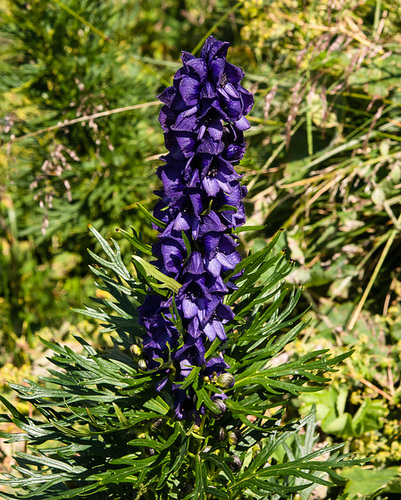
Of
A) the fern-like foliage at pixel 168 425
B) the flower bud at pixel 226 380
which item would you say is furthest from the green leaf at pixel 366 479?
the flower bud at pixel 226 380

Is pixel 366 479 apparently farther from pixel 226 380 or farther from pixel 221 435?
pixel 226 380

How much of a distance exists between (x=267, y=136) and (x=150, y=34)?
6.78ft

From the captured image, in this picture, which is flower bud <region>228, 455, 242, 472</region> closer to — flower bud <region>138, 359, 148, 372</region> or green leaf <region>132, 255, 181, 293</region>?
flower bud <region>138, 359, 148, 372</region>

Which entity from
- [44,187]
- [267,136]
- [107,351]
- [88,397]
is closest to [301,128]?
[267,136]

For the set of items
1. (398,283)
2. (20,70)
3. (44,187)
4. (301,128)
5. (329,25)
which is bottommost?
(398,283)

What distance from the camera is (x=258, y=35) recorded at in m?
3.21

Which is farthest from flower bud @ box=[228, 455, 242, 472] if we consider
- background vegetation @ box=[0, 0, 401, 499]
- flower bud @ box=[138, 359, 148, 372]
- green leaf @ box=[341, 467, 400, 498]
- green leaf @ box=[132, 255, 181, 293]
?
background vegetation @ box=[0, 0, 401, 499]

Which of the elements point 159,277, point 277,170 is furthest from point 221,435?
point 277,170

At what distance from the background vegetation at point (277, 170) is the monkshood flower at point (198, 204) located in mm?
1090

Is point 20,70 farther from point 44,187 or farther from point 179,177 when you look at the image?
point 179,177

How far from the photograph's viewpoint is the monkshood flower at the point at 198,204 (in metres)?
1.08

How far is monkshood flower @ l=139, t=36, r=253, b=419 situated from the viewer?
1082 millimetres

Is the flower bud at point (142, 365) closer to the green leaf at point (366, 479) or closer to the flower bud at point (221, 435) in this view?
the flower bud at point (221, 435)

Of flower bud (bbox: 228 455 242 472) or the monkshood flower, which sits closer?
the monkshood flower
